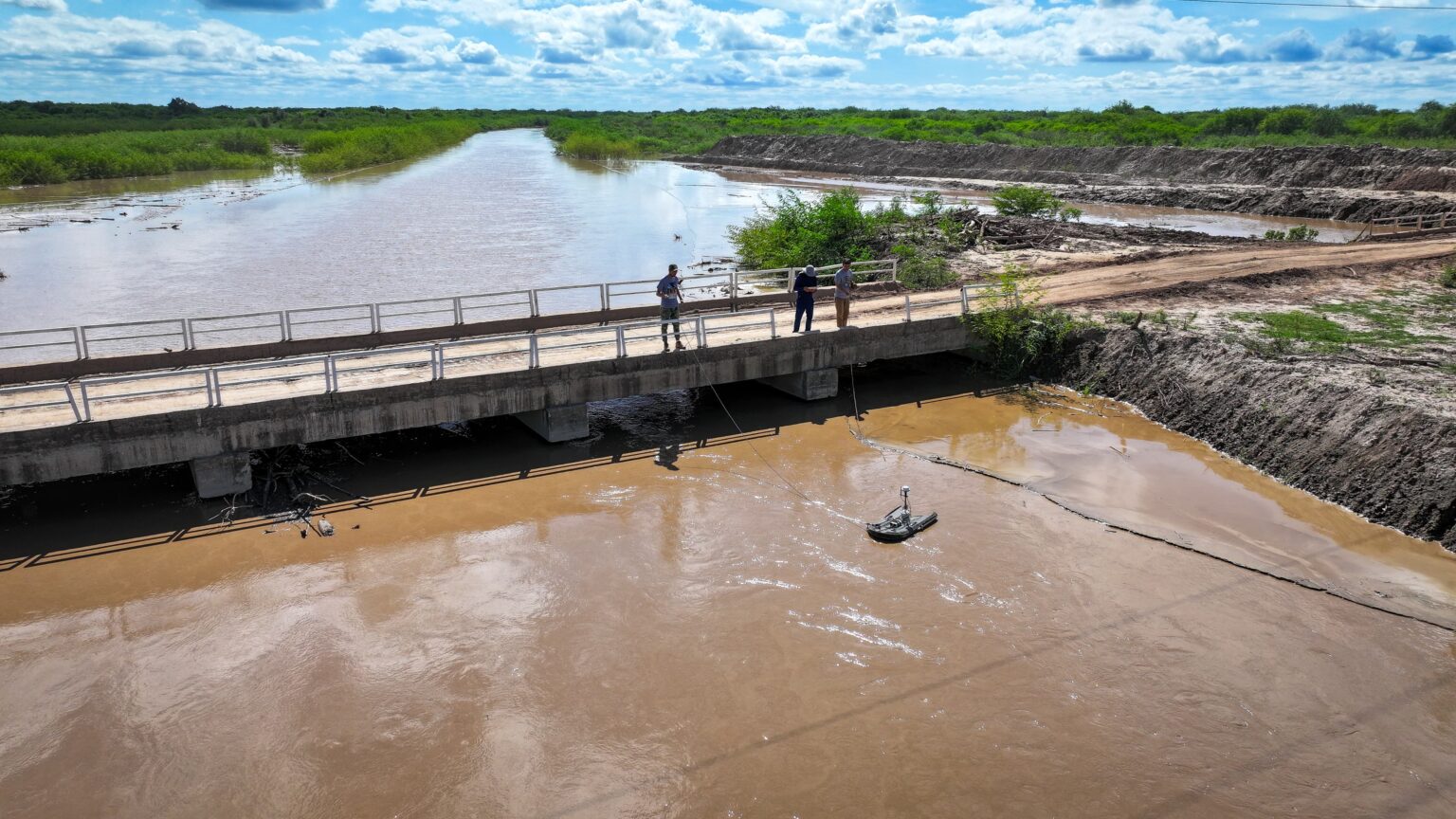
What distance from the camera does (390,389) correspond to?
13.9 meters

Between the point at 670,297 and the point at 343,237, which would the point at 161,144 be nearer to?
the point at 343,237

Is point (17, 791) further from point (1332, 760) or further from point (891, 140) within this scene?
point (891, 140)

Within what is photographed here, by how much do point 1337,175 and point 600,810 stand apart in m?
60.9

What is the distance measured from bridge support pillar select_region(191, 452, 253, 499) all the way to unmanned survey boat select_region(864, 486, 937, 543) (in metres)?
9.03

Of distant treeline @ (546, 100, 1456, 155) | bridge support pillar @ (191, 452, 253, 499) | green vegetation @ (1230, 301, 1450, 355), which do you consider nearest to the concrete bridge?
bridge support pillar @ (191, 452, 253, 499)

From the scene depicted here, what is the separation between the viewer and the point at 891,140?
9406cm

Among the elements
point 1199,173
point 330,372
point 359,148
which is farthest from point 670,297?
point 359,148

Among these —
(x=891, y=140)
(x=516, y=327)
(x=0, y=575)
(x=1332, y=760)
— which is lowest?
(x=1332, y=760)

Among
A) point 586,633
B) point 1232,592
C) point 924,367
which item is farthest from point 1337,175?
point 586,633

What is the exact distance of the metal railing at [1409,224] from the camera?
33906mm

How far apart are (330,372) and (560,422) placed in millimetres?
3719

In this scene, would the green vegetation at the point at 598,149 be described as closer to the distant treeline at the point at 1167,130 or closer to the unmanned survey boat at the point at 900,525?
the distant treeline at the point at 1167,130

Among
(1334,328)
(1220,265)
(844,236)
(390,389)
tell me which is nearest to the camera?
(390,389)

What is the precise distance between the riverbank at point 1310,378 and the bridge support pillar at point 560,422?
10060mm
